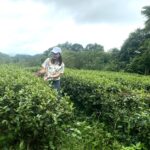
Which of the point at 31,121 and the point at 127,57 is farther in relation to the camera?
the point at 127,57

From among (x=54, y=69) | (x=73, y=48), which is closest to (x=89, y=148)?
(x=54, y=69)

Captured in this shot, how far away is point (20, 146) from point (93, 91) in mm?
6141

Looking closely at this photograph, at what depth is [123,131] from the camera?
342 inches

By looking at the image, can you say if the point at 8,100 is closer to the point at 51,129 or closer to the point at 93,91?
the point at 51,129

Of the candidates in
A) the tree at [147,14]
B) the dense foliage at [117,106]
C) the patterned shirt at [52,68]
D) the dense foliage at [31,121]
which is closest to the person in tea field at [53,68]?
the patterned shirt at [52,68]

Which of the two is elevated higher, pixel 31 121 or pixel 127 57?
pixel 127 57

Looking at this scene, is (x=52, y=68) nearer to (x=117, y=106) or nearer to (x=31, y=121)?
(x=117, y=106)

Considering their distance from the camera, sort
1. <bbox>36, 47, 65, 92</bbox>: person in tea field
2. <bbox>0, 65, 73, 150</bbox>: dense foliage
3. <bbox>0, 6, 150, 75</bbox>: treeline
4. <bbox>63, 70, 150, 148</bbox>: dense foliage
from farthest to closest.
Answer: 1. <bbox>0, 6, 150, 75</bbox>: treeline
2. <bbox>36, 47, 65, 92</bbox>: person in tea field
3. <bbox>63, 70, 150, 148</bbox>: dense foliage
4. <bbox>0, 65, 73, 150</bbox>: dense foliage

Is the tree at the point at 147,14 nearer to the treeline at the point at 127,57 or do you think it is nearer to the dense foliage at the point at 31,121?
the treeline at the point at 127,57

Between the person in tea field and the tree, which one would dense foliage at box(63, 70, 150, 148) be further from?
the tree

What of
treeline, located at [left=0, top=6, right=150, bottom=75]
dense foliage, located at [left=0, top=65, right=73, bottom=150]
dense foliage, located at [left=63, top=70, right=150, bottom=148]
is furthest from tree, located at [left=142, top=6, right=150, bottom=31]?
dense foliage, located at [left=0, top=65, right=73, bottom=150]

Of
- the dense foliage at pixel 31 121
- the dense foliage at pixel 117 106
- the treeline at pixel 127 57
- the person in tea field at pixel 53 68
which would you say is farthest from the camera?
the treeline at pixel 127 57

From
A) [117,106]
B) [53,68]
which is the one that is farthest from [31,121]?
[53,68]

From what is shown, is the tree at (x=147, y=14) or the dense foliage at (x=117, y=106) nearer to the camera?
the dense foliage at (x=117, y=106)
